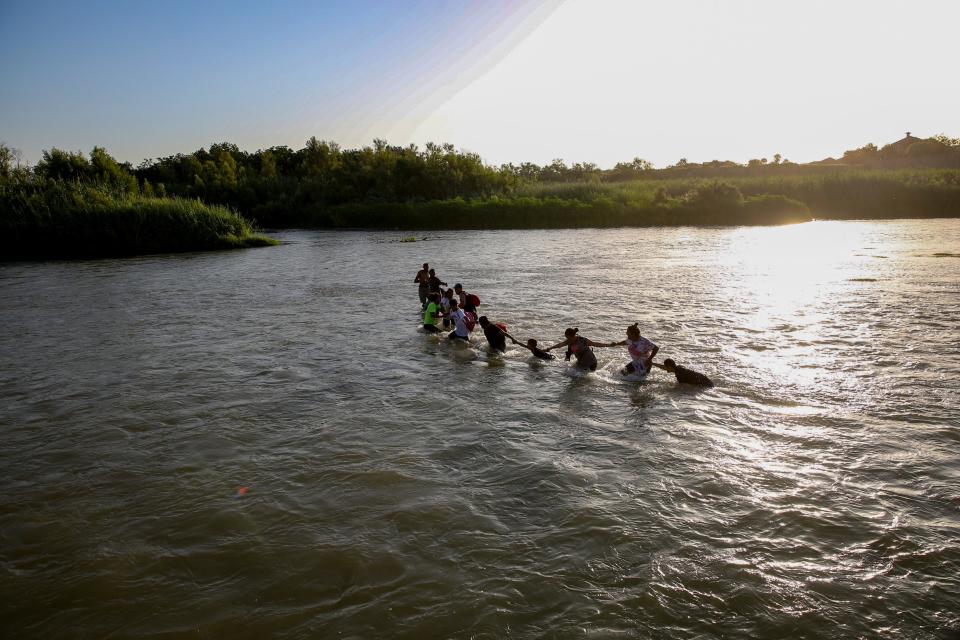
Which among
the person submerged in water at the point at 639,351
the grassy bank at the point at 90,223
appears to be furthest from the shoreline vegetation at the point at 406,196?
the person submerged in water at the point at 639,351

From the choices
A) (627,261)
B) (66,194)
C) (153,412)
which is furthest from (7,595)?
(66,194)

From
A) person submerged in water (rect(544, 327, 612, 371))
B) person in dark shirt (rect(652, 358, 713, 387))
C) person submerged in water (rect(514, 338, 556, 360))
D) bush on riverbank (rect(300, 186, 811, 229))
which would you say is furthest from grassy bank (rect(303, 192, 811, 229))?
person in dark shirt (rect(652, 358, 713, 387))

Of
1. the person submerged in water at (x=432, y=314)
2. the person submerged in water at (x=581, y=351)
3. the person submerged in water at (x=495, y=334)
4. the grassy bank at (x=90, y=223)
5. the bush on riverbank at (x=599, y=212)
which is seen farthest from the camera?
the bush on riverbank at (x=599, y=212)

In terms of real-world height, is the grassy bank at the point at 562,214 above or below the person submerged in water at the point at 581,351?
above

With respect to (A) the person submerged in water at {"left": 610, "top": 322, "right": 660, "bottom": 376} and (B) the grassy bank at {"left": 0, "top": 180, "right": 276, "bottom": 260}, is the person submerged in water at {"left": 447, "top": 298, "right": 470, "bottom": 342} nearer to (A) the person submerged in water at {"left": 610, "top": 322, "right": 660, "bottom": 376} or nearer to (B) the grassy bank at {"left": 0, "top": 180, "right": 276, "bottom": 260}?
(A) the person submerged in water at {"left": 610, "top": 322, "right": 660, "bottom": 376}

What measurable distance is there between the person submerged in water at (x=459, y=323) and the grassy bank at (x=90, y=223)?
35594mm

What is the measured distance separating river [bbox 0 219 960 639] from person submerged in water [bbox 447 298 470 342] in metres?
0.60

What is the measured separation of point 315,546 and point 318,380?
20.7ft

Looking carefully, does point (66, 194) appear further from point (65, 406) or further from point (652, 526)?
point (652, 526)

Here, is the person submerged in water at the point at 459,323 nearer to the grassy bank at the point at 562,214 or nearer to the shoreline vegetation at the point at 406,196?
the shoreline vegetation at the point at 406,196

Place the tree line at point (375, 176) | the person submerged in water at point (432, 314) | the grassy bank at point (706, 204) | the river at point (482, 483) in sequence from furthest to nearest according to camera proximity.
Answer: the tree line at point (375, 176) → the grassy bank at point (706, 204) → the person submerged in water at point (432, 314) → the river at point (482, 483)

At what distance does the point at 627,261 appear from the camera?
32.3m

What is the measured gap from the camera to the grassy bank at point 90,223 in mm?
40531

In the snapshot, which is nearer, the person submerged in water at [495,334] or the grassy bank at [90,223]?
the person submerged in water at [495,334]
